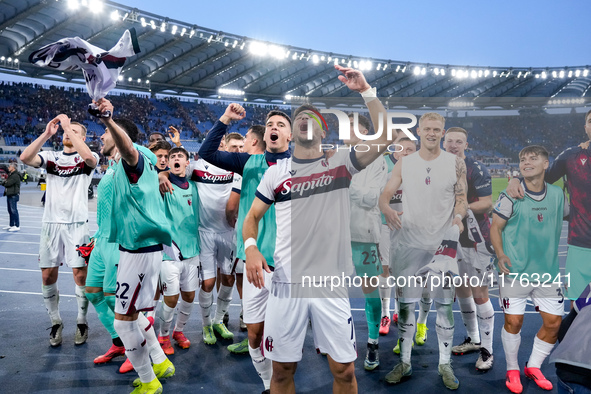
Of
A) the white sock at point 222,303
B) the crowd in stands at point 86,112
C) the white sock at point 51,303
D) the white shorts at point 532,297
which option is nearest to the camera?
the white shorts at point 532,297

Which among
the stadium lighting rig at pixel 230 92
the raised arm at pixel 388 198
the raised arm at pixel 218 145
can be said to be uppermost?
the stadium lighting rig at pixel 230 92

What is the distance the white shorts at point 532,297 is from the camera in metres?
3.35

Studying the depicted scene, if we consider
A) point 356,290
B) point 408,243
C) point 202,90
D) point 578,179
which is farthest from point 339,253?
point 202,90

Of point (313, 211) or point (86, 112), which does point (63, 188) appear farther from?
point (86, 112)

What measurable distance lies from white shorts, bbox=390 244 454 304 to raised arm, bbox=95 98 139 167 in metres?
2.42

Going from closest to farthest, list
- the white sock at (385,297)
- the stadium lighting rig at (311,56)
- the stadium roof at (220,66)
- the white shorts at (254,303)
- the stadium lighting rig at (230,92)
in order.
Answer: the white shorts at (254,303) < the white sock at (385,297) < the stadium roof at (220,66) < the stadium lighting rig at (311,56) < the stadium lighting rig at (230,92)

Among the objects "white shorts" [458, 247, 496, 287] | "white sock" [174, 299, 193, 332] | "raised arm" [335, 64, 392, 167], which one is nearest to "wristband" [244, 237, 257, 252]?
"raised arm" [335, 64, 392, 167]

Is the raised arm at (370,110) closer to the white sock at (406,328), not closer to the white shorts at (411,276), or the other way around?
A: the white shorts at (411,276)

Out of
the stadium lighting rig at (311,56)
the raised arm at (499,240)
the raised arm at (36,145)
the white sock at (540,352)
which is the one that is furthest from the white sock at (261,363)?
the stadium lighting rig at (311,56)

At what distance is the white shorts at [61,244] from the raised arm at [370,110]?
3.36 meters

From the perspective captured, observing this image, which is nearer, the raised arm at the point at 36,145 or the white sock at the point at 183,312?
the raised arm at the point at 36,145

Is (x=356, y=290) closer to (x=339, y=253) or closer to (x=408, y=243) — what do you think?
(x=408, y=243)

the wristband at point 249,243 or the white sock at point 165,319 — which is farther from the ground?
the wristband at point 249,243

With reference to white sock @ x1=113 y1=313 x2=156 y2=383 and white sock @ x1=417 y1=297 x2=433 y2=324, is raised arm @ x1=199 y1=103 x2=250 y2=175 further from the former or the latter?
white sock @ x1=417 y1=297 x2=433 y2=324
